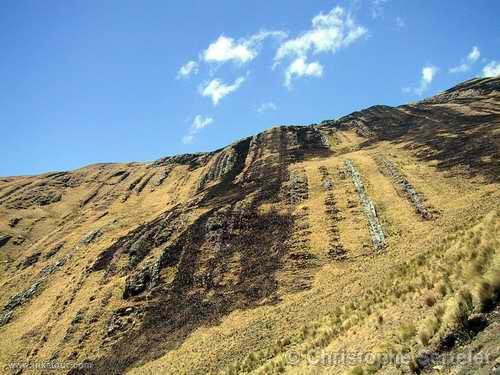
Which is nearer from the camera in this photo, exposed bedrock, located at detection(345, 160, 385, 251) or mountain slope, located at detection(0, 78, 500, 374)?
mountain slope, located at detection(0, 78, 500, 374)

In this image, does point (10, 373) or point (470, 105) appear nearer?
point (10, 373)

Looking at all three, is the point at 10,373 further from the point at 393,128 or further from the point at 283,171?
the point at 393,128

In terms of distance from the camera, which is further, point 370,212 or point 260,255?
point 370,212

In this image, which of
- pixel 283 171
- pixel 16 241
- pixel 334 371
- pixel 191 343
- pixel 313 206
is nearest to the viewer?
pixel 334 371

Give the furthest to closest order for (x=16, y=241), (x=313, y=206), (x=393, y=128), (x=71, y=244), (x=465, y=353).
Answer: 1. (x=393, y=128)
2. (x=16, y=241)
3. (x=71, y=244)
4. (x=313, y=206)
5. (x=465, y=353)

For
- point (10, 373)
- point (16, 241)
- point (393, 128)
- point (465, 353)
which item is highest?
point (393, 128)

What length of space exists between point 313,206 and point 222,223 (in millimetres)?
13918

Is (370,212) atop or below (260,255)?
atop

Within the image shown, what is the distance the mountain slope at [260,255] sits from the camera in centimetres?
3027

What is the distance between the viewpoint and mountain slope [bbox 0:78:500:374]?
1192 inches

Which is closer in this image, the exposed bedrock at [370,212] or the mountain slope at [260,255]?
the mountain slope at [260,255]

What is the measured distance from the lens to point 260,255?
55.9 metres

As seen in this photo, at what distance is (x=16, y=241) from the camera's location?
93.2m

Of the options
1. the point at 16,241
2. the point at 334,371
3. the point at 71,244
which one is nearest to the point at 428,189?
the point at 334,371
